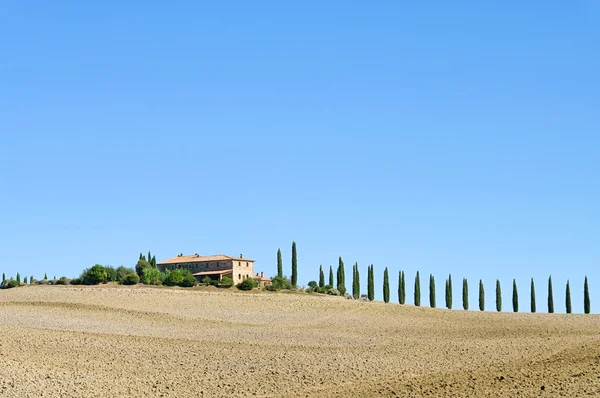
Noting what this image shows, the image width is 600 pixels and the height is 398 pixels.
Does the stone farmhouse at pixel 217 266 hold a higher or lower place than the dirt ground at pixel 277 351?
higher

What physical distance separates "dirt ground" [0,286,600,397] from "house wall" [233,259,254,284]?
35342mm

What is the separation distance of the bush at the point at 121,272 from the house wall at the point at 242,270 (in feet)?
59.0

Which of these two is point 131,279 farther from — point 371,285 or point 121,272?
point 371,285

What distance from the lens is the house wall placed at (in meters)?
106

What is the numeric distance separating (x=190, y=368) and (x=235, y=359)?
2894mm

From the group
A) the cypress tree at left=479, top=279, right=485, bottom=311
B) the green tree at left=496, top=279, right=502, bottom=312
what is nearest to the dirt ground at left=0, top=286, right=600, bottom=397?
the green tree at left=496, top=279, right=502, bottom=312

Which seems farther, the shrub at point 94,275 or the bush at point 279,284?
the bush at point 279,284

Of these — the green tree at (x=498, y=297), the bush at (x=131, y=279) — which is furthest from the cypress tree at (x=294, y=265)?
the green tree at (x=498, y=297)

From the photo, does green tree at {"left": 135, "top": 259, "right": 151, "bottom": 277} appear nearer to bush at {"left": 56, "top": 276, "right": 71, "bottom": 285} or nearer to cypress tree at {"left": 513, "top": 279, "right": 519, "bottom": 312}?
bush at {"left": 56, "top": 276, "right": 71, "bottom": 285}

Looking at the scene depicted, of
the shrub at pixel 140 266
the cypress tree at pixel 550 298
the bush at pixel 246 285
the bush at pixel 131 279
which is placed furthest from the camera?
the shrub at pixel 140 266

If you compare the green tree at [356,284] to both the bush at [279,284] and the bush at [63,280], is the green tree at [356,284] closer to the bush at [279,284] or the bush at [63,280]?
the bush at [279,284]

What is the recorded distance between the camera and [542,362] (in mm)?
34562

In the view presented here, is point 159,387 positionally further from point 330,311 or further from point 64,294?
point 64,294

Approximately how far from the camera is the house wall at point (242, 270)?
349 ft
